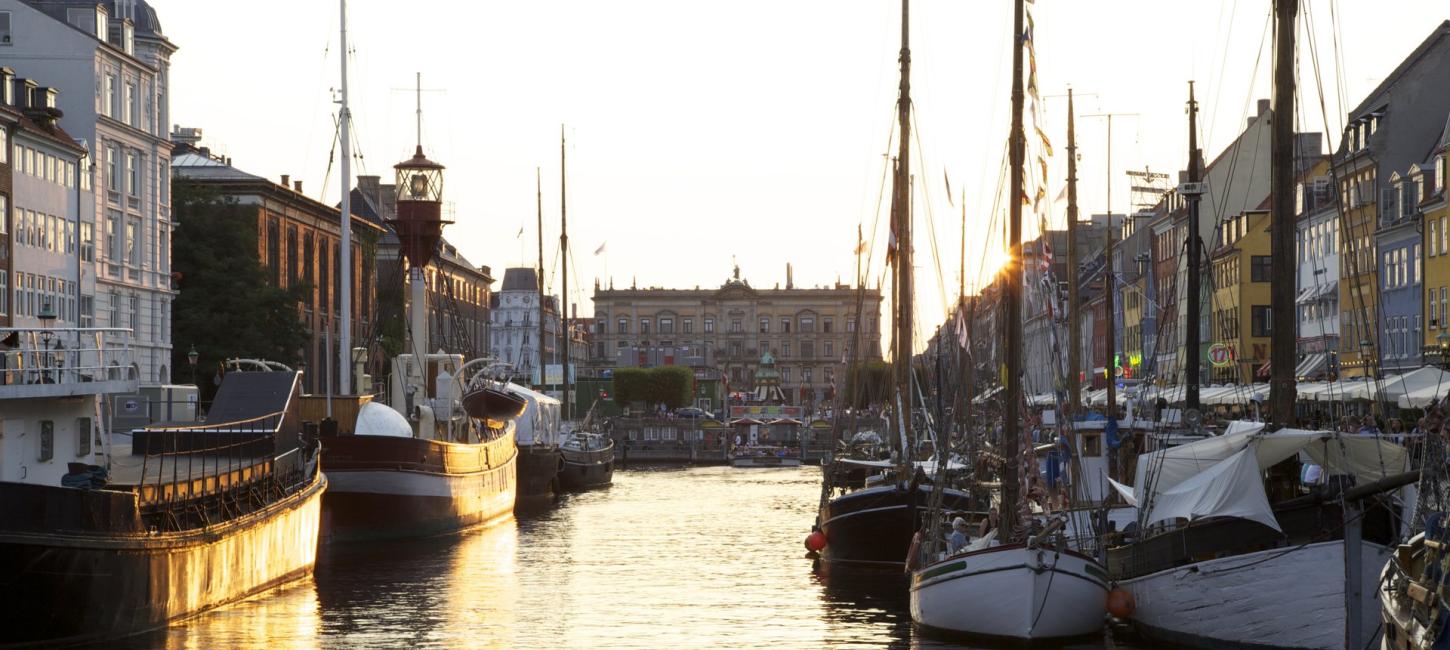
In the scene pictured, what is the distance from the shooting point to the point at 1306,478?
3162cm

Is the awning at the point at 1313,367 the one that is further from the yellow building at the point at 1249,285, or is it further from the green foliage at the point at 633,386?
the green foliage at the point at 633,386

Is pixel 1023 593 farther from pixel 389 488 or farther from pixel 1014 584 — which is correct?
pixel 389 488

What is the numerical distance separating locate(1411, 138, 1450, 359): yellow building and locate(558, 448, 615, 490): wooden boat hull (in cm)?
3824

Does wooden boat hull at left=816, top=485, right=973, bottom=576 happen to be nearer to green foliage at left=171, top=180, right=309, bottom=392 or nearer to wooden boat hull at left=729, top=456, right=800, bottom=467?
green foliage at left=171, top=180, right=309, bottom=392

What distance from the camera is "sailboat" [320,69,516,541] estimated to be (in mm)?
51906

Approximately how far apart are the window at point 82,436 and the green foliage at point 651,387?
459 feet

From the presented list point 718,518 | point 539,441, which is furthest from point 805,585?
point 539,441

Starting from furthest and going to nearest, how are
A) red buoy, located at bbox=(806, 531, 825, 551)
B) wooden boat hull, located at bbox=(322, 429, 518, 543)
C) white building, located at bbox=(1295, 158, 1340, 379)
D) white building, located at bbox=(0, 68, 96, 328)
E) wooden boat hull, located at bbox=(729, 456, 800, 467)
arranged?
1. wooden boat hull, located at bbox=(729, 456, 800, 467)
2. white building, located at bbox=(1295, 158, 1340, 379)
3. white building, located at bbox=(0, 68, 96, 328)
4. wooden boat hull, located at bbox=(322, 429, 518, 543)
5. red buoy, located at bbox=(806, 531, 825, 551)

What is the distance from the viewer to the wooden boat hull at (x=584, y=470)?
9081 centimetres

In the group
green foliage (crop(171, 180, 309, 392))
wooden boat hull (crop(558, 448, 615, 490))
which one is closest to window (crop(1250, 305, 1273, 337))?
wooden boat hull (crop(558, 448, 615, 490))

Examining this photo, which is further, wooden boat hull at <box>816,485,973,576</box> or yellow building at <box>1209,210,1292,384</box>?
yellow building at <box>1209,210,1292,384</box>

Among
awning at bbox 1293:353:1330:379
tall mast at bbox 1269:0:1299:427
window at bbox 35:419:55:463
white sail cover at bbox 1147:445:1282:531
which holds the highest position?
tall mast at bbox 1269:0:1299:427

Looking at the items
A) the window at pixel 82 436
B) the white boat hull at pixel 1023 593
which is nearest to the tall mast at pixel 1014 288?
the white boat hull at pixel 1023 593

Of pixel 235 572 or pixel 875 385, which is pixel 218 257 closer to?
pixel 235 572
